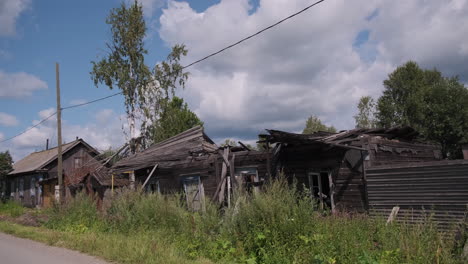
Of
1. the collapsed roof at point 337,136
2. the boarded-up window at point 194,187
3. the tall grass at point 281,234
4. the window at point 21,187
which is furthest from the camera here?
the window at point 21,187

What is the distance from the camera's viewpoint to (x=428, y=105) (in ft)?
101

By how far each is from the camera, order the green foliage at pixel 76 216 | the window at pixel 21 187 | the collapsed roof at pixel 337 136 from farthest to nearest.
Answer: the window at pixel 21 187, the green foliage at pixel 76 216, the collapsed roof at pixel 337 136

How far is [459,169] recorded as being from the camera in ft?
31.6

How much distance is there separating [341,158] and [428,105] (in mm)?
22542

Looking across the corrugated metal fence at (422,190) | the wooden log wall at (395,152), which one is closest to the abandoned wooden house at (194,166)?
the wooden log wall at (395,152)

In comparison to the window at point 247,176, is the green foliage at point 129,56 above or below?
above

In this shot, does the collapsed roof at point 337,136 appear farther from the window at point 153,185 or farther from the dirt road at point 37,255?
the window at point 153,185

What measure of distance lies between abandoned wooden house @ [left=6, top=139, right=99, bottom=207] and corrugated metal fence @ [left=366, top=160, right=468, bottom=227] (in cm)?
2546

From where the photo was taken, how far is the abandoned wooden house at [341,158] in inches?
482

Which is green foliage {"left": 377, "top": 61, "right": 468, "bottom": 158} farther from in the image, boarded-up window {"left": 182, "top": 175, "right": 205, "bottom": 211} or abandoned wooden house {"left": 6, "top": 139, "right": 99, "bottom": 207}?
abandoned wooden house {"left": 6, "top": 139, "right": 99, "bottom": 207}

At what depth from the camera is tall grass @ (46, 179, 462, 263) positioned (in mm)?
→ 6465

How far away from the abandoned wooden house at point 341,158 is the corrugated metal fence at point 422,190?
20.9 inches

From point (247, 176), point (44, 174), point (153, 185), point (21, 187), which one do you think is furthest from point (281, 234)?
point (21, 187)

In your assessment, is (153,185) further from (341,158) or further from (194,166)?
(341,158)
